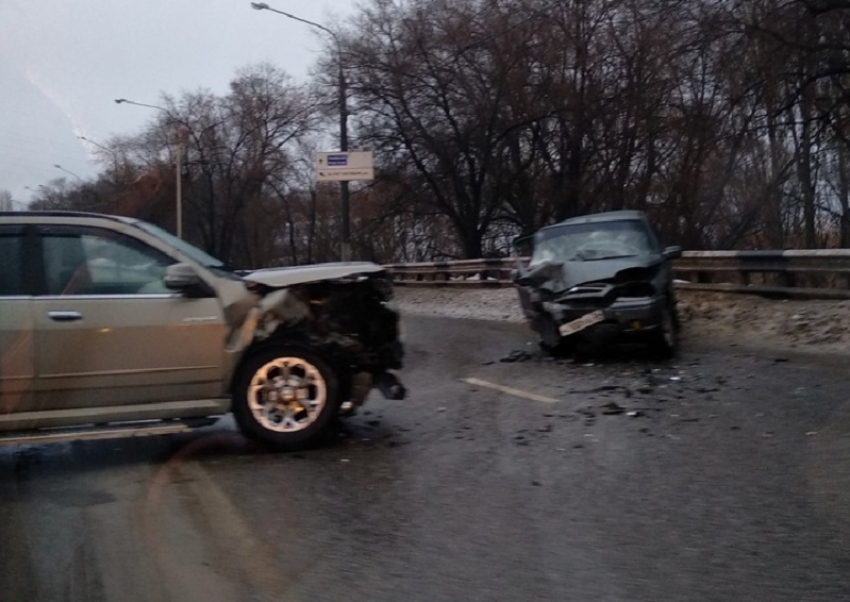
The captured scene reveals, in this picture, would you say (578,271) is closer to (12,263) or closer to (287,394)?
(287,394)

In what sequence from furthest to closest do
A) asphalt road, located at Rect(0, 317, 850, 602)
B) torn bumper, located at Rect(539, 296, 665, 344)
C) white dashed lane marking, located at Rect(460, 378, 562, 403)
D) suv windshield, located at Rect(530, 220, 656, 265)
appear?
suv windshield, located at Rect(530, 220, 656, 265) → torn bumper, located at Rect(539, 296, 665, 344) → white dashed lane marking, located at Rect(460, 378, 562, 403) → asphalt road, located at Rect(0, 317, 850, 602)

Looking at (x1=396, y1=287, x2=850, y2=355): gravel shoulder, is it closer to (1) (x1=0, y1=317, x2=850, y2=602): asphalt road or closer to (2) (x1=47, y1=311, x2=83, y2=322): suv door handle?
(1) (x1=0, y1=317, x2=850, y2=602): asphalt road

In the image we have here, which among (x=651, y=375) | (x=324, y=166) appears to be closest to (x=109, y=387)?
(x=651, y=375)

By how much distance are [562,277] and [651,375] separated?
1963 mm

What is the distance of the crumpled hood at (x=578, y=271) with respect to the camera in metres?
12.1

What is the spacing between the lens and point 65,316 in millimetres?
7301

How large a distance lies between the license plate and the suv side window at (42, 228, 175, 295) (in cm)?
580

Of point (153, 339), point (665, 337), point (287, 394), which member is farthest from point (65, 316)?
point (665, 337)

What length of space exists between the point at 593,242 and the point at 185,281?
23.6ft

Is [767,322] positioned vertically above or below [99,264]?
below

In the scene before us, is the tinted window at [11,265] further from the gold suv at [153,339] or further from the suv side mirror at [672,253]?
the suv side mirror at [672,253]

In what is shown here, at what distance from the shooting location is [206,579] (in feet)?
16.5

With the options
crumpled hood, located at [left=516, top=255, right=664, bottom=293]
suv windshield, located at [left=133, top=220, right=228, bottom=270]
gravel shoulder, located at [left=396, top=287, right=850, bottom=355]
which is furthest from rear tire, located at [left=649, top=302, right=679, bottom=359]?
suv windshield, located at [left=133, top=220, right=228, bottom=270]

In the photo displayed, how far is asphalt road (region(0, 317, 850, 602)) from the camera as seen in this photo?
4.92 m
